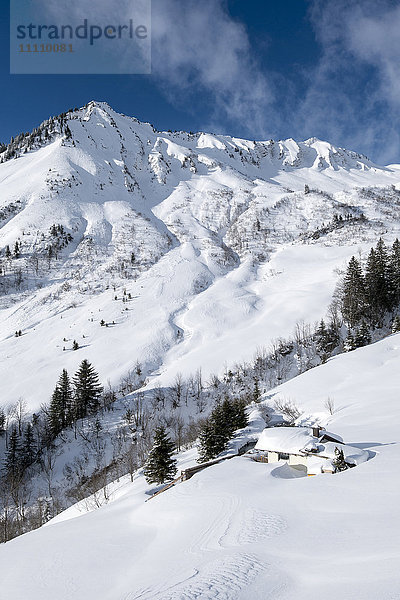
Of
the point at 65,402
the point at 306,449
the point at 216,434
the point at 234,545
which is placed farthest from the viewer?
the point at 65,402

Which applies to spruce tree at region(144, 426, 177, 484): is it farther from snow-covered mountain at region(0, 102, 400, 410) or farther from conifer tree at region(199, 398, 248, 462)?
snow-covered mountain at region(0, 102, 400, 410)

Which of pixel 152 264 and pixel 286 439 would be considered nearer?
pixel 286 439

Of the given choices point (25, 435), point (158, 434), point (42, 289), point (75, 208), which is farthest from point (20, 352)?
point (75, 208)

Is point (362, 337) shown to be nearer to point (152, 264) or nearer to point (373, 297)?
point (373, 297)

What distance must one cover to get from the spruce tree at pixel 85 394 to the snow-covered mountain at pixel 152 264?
238 inches

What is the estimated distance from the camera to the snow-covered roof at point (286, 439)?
24.8 m

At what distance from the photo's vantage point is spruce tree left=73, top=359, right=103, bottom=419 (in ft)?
189

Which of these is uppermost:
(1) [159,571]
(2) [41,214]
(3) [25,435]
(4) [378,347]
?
(2) [41,214]

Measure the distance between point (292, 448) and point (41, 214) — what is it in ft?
470

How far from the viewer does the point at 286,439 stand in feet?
85.1

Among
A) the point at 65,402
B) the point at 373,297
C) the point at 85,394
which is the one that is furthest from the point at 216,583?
the point at 373,297

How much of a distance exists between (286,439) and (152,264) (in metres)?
99.4

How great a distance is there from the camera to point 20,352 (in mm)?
74000

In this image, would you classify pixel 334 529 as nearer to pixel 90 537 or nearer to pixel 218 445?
pixel 90 537
